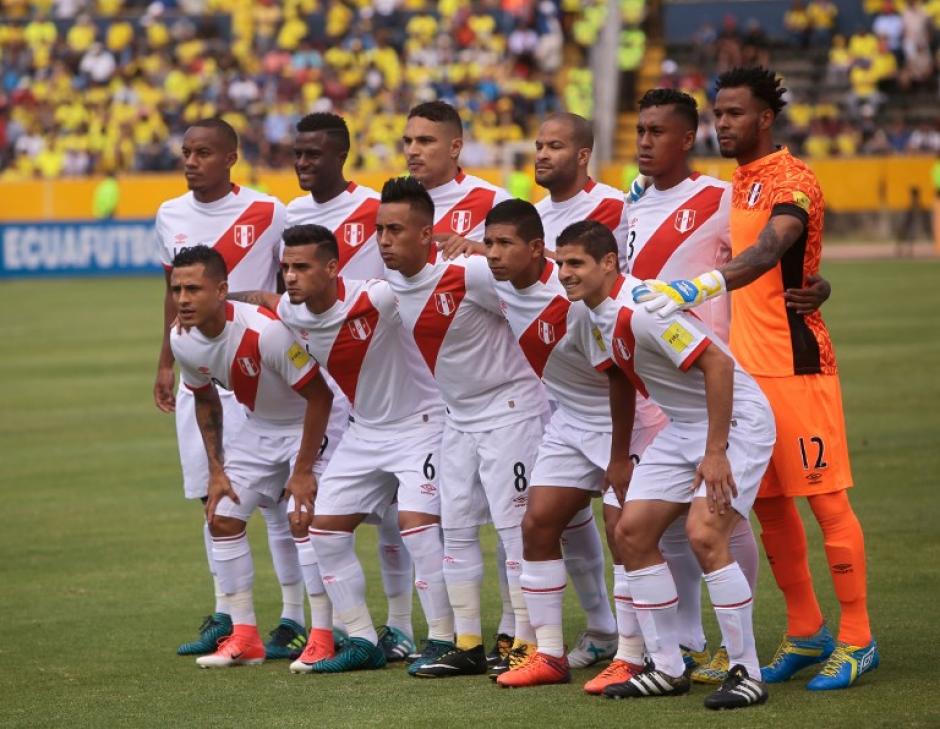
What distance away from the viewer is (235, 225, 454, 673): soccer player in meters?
7.39

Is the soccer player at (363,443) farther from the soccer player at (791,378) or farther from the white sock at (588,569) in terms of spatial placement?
the soccer player at (791,378)

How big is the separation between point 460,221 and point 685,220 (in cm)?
127

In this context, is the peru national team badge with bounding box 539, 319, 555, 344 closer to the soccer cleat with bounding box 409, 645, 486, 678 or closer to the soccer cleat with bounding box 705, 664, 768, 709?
the soccer cleat with bounding box 409, 645, 486, 678

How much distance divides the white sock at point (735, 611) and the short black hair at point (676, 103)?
2.08 m

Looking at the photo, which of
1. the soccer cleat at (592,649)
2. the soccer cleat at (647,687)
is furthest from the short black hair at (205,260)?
the soccer cleat at (647,687)

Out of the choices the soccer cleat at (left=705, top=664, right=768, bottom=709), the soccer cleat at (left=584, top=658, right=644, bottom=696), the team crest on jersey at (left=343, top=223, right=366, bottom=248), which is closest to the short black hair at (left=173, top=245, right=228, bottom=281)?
the team crest on jersey at (left=343, top=223, right=366, bottom=248)

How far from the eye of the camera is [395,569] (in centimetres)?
801

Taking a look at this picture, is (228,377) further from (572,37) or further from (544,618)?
(572,37)

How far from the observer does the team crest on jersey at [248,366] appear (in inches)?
305

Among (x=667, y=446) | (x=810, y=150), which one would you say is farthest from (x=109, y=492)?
(x=810, y=150)

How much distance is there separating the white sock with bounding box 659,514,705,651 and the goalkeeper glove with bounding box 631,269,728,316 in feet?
4.05

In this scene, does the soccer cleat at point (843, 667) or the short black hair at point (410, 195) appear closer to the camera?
the soccer cleat at point (843, 667)

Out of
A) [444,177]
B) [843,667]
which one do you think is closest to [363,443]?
[444,177]

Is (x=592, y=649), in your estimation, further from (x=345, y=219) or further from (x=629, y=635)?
(x=345, y=219)
